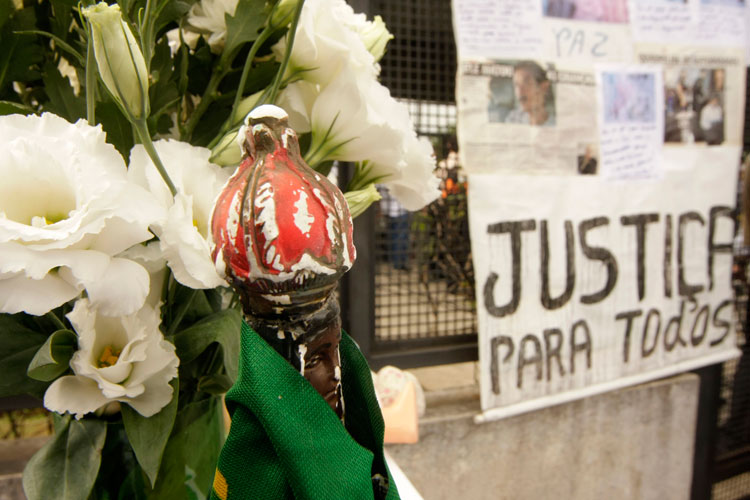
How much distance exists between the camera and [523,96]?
92 centimetres

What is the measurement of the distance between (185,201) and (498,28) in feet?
2.66

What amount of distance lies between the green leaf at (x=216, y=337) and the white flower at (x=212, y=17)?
0.59ft

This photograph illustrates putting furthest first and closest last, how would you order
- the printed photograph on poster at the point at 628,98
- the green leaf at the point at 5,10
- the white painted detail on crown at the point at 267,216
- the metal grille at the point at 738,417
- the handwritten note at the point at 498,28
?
the metal grille at the point at 738,417, the printed photograph on poster at the point at 628,98, the handwritten note at the point at 498,28, the green leaf at the point at 5,10, the white painted detail on crown at the point at 267,216

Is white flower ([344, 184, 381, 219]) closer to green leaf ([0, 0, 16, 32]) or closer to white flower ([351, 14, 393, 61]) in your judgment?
white flower ([351, 14, 393, 61])

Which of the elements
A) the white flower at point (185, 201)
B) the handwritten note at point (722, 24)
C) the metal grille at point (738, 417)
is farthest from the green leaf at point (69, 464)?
the metal grille at point (738, 417)

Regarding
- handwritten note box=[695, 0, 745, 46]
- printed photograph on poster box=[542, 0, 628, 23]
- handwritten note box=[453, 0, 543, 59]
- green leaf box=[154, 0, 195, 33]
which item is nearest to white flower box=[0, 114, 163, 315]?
green leaf box=[154, 0, 195, 33]

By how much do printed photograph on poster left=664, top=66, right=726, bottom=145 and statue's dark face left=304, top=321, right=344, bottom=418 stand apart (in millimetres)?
1099

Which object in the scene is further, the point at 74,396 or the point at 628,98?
the point at 628,98

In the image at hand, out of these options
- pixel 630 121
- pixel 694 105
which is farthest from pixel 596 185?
pixel 694 105

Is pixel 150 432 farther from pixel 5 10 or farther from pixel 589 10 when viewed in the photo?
pixel 589 10

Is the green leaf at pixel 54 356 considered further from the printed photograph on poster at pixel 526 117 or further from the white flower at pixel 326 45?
the printed photograph on poster at pixel 526 117

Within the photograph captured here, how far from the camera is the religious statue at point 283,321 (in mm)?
Result: 190

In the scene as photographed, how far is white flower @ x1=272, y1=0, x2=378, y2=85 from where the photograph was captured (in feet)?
0.92

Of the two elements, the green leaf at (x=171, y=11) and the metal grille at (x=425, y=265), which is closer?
the green leaf at (x=171, y=11)
